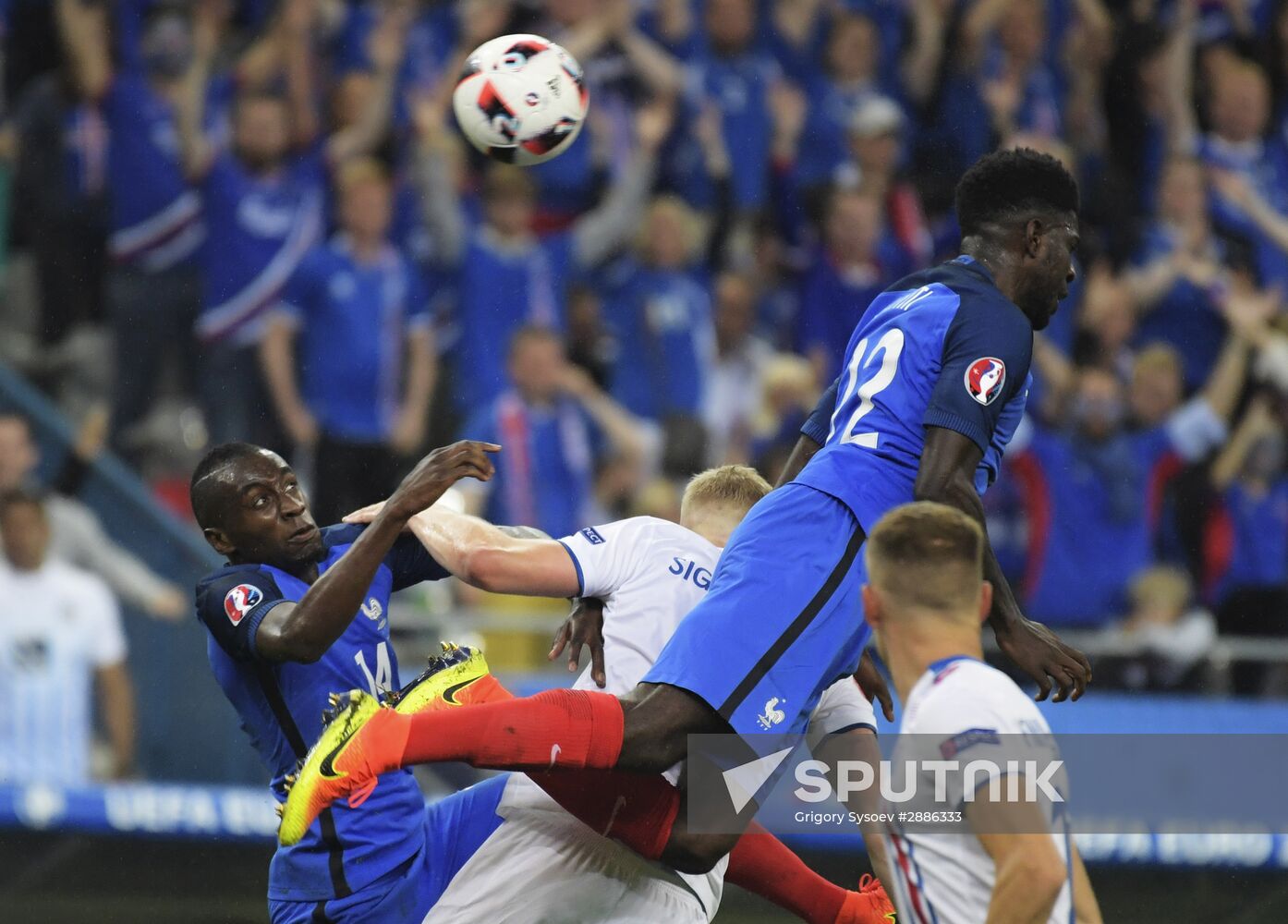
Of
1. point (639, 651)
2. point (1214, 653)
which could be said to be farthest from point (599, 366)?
point (639, 651)

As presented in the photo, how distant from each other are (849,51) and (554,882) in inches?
306

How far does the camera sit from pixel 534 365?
373 inches

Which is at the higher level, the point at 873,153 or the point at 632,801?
the point at 873,153

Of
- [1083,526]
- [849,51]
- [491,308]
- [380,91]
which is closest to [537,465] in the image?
[491,308]

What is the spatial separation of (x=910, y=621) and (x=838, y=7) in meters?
8.55

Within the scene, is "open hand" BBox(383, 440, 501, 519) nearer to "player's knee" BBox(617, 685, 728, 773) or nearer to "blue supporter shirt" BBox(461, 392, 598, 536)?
"player's knee" BBox(617, 685, 728, 773)

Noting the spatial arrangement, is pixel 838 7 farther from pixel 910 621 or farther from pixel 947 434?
pixel 910 621

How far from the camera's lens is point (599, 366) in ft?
33.2

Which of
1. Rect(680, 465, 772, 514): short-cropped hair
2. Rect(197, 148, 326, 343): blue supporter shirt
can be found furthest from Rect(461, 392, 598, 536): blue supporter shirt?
Rect(680, 465, 772, 514): short-cropped hair

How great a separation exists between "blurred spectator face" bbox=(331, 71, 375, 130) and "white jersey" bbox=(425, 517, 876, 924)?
5721 millimetres

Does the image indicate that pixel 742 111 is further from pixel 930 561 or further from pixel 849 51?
pixel 930 561

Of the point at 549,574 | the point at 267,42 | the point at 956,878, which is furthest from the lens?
the point at 267,42

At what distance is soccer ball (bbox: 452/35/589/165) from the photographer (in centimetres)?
627

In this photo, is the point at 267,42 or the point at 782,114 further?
the point at 782,114
